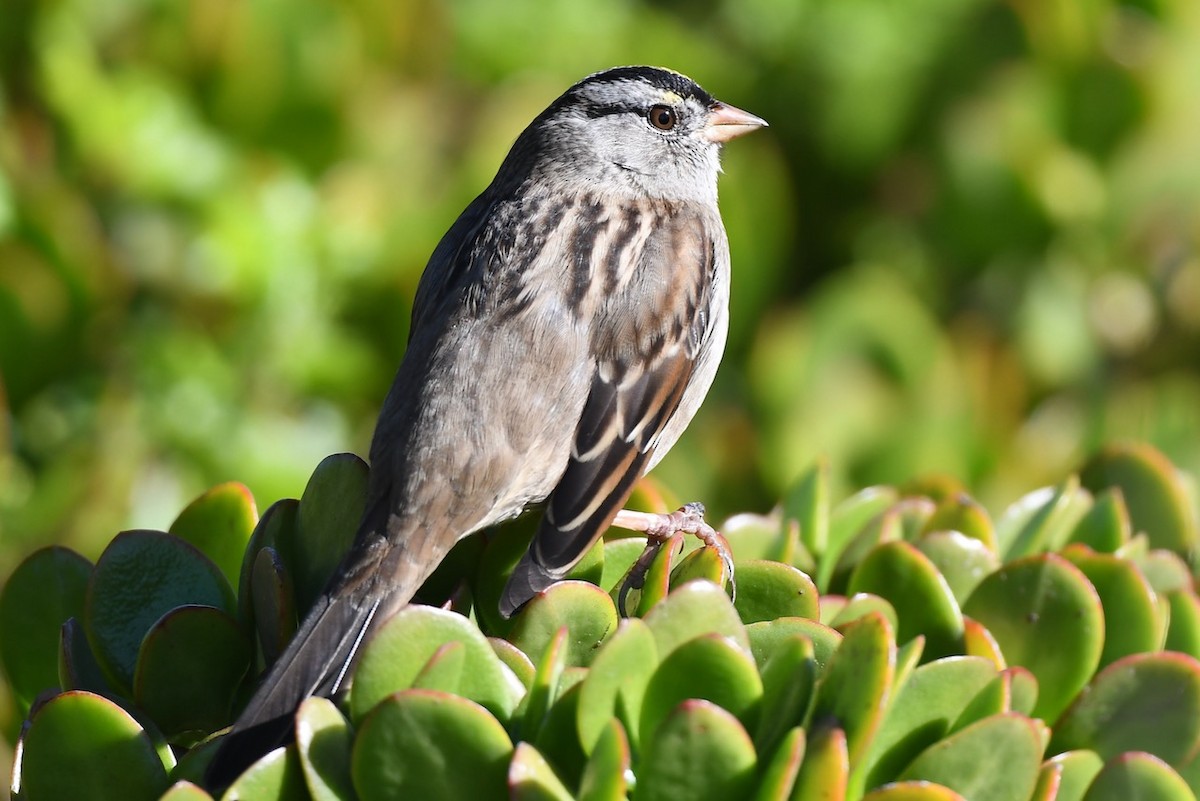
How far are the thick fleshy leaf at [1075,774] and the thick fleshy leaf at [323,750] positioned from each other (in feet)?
3.04

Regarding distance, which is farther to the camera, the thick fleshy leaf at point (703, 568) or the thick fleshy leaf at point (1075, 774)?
the thick fleshy leaf at point (703, 568)

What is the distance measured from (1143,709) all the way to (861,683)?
1.90 ft

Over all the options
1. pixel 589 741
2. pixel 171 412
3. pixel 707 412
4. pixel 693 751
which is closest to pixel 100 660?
pixel 589 741

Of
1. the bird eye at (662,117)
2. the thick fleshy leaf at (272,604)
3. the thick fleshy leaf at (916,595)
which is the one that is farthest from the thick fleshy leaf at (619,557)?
the bird eye at (662,117)

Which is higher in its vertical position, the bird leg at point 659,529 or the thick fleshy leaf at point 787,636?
the thick fleshy leaf at point 787,636

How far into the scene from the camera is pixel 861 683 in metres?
1.75

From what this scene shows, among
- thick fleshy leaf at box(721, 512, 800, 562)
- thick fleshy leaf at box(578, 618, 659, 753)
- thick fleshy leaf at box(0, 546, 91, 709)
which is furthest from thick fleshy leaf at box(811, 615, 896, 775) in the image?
thick fleshy leaf at box(0, 546, 91, 709)

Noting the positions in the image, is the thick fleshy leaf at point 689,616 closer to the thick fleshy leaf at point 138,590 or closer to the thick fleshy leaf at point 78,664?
the thick fleshy leaf at point 138,590

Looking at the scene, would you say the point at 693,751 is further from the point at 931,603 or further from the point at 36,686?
the point at 36,686

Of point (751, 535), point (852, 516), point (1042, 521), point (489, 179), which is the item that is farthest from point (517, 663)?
point (489, 179)

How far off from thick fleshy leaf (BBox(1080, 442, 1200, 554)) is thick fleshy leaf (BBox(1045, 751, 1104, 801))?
0.96m

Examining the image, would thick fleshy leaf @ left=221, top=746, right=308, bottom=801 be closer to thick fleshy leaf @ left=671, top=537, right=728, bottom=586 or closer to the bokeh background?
thick fleshy leaf @ left=671, top=537, right=728, bottom=586

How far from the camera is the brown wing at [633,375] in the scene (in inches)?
103


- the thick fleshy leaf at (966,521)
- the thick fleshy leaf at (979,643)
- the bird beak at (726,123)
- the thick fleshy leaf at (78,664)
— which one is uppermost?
the bird beak at (726,123)
